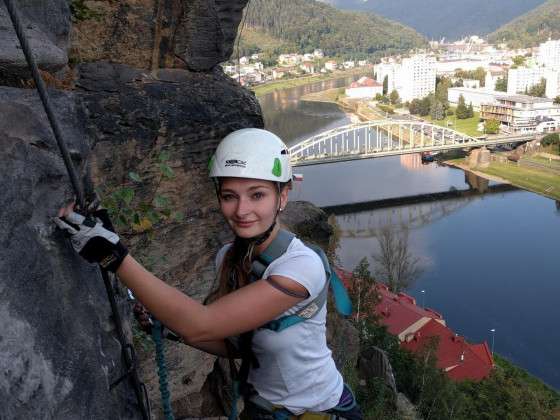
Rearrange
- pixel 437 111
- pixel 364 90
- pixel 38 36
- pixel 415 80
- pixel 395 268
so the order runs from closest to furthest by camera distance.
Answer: pixel 38 36
pixel 395 268
pixel 437 111
pixel 415 80
pixel 364 90

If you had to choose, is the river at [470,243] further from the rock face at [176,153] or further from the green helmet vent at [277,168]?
the green helmet vent at [277,168]

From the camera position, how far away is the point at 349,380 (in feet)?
20.0

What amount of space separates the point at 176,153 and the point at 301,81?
246 ft

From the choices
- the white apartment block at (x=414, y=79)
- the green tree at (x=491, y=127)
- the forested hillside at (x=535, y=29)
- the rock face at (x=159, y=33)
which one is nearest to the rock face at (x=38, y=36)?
the rock face at (x=159, y=33)

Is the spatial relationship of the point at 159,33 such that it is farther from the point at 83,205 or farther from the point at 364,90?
the point at 364,90

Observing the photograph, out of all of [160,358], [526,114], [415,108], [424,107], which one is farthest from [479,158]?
[160,358]

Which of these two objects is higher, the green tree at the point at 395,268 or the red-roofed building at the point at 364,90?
the red-roofed building at the point at 364,90

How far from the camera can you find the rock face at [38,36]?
1.53m

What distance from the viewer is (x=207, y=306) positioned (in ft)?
3.95

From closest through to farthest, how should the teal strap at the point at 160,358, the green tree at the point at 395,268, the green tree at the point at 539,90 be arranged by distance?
the teal strap at the point at 160,358 < the green tree at the point at 395,268 < the green tree at the point at 539,90

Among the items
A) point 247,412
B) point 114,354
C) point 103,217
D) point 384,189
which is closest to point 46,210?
point 103,217

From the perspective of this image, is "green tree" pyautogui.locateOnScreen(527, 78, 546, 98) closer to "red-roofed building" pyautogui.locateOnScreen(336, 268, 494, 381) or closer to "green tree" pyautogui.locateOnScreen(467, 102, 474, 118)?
"green tree" pyautogui.locateOnScreen(467, 102, 474, 118)

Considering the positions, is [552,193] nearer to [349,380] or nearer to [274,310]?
[349,380]

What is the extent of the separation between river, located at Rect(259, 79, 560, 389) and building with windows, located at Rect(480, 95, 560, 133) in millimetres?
10364
